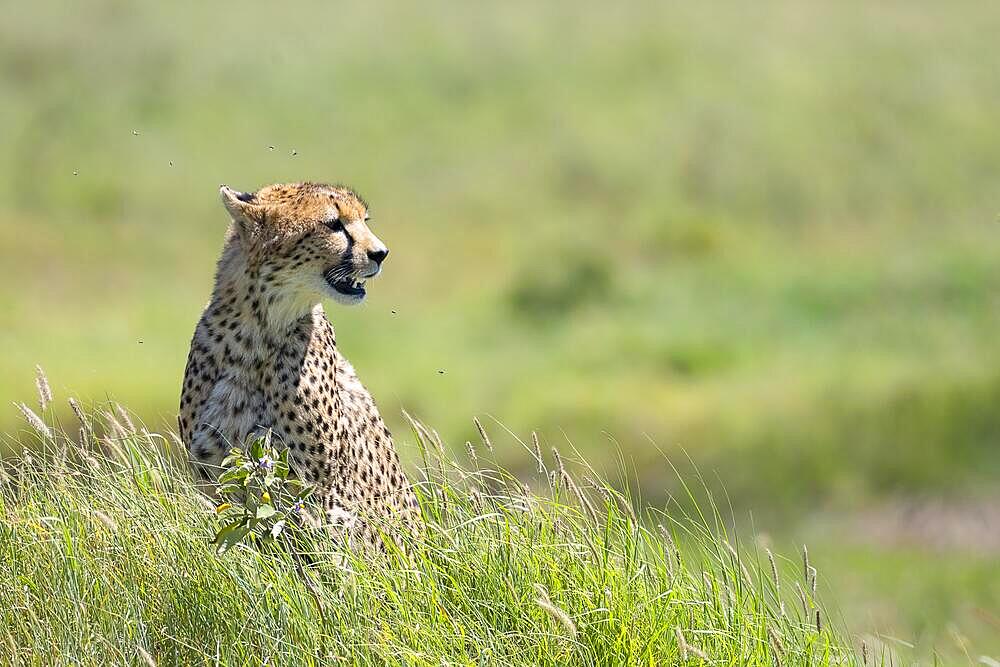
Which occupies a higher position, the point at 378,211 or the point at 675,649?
the point at 675,649

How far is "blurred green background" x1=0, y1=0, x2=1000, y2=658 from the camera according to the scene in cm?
1334

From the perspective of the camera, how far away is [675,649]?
3.81 m

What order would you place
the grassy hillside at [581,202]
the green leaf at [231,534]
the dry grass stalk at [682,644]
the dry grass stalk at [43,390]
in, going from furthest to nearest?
the grassy hillside at [581,202] < the dry grass stalk at [43,390] < the green leaf at [231,534] < the dry grass stalk at [682,644]

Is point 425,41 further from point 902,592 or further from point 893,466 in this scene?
point 902,592

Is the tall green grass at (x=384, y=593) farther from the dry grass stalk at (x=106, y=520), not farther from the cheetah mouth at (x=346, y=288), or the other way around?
the cheetah mouth at (x=346, y=288)

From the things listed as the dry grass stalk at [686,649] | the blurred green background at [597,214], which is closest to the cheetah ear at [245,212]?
the dry grass stalk at [686,649]

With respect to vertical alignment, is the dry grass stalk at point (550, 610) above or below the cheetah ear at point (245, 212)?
below

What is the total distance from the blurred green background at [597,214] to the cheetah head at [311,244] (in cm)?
766

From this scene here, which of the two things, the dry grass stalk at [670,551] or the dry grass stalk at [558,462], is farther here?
the dry grass stalk at [670,551]

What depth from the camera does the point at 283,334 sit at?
5.02 meters

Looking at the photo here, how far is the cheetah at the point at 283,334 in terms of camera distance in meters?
4.91

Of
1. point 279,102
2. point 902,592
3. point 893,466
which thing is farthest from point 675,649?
point 279,102

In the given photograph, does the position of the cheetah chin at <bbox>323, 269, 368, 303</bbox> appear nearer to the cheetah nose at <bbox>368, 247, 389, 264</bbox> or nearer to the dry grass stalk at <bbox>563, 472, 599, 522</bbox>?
the cheetah nose at <bbox>368, 247, 389, 264</bbox>

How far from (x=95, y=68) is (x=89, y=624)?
42.1ft
